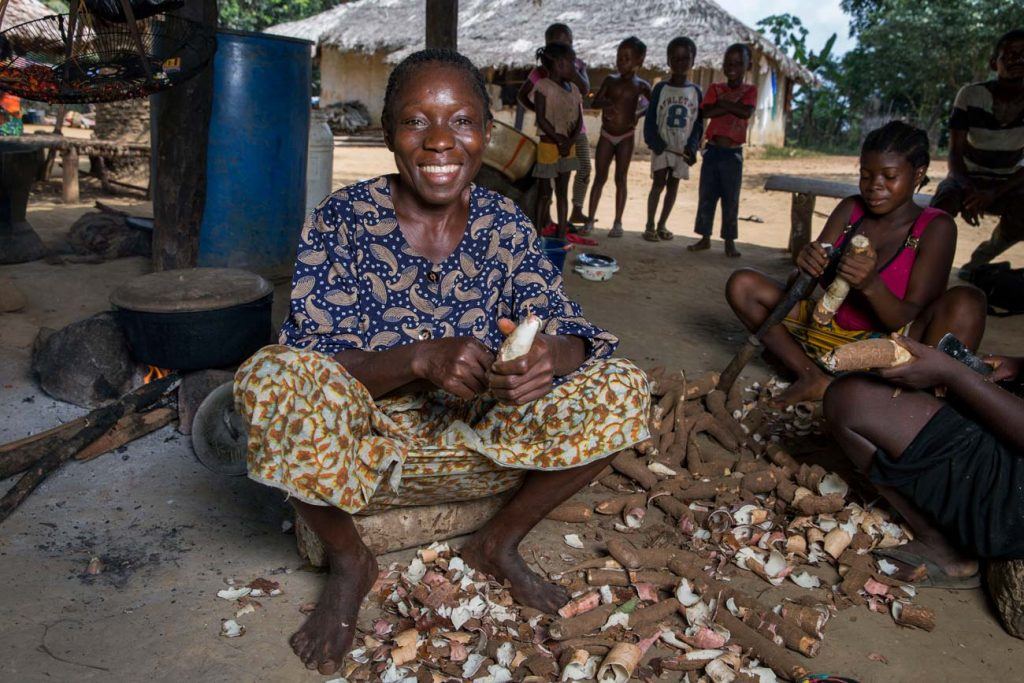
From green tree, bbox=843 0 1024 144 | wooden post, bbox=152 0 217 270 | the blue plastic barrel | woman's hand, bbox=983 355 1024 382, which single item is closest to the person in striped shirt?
woman's hand, bbox=983 355 1024 382

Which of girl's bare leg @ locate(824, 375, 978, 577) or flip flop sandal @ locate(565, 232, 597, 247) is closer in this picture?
girl's bare leg @ locate(824, 375, 978, 577)

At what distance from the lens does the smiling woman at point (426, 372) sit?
5.51 ft

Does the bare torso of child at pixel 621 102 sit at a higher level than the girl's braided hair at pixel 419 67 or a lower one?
higher

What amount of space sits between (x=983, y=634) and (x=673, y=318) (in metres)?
2.67

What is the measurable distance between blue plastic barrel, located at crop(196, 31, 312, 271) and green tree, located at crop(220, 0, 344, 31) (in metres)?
18.5

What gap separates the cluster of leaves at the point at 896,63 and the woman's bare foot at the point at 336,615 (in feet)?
55.5

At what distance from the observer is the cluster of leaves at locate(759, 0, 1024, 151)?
613 inches

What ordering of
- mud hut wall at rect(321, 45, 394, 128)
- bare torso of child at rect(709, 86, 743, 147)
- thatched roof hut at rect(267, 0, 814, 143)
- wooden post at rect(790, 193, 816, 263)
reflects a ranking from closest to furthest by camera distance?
wooden post at rect(790, 193, 816, 263), bare torso of child at rect(709, 86, 743, 147), thatched roof hut at rect(267, 0, 814, 143), mud hut wall at rect(321, 45, 394, 128)

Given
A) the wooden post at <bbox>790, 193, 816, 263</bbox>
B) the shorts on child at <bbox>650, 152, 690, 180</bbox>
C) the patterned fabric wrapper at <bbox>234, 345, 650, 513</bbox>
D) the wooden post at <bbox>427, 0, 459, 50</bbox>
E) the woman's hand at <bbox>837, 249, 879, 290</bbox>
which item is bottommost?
the patterned fabric wrapper at <bbox>234, 345, 650, 513</bbox>

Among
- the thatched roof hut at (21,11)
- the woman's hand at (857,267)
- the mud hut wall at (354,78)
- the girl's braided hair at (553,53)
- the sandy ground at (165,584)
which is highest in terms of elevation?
the mud hut wall at (354,78)

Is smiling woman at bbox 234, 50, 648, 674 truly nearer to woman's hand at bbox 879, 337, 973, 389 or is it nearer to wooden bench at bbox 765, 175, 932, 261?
woman's hand at bbox 879, 337, 973, 389

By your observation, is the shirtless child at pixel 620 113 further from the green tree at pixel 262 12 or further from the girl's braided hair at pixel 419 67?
the green tree at pixel 262 12

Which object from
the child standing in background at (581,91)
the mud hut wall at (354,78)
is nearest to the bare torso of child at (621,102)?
the child standing in background at (581,91)

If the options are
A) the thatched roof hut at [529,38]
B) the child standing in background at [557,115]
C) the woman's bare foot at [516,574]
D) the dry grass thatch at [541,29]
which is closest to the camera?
the woman's bare foot at [516,574]
